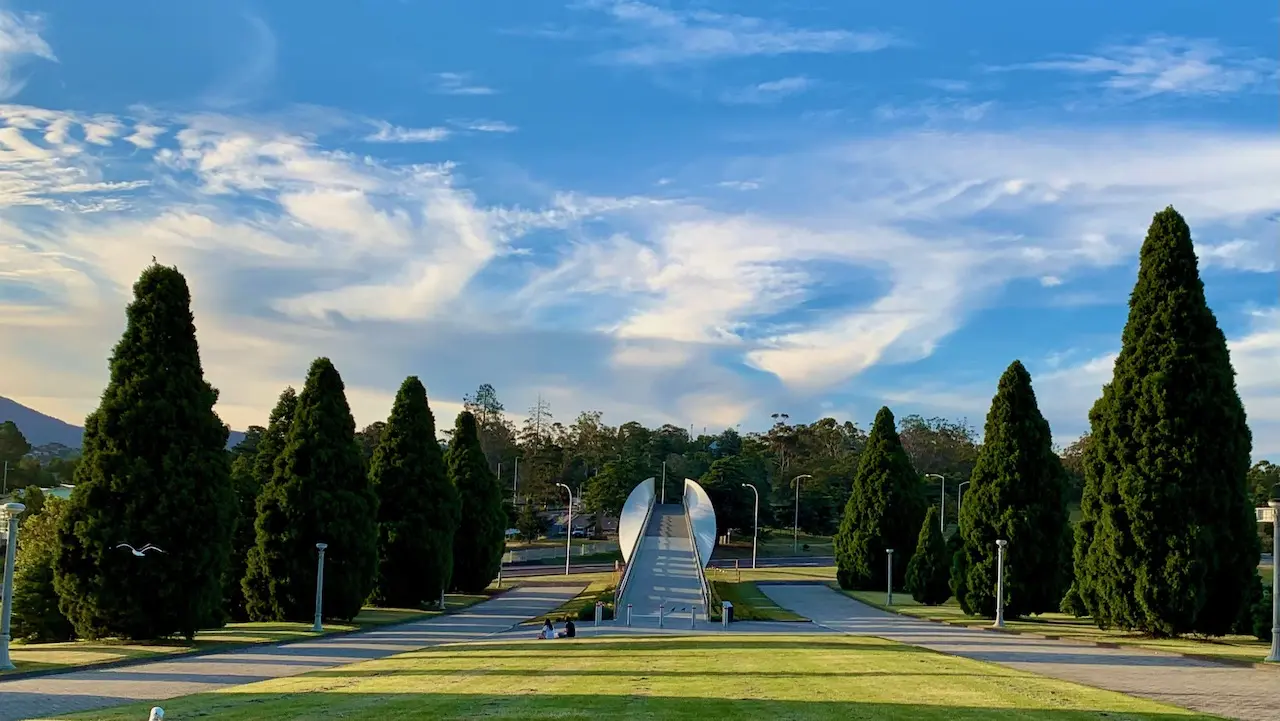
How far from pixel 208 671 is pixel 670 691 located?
8809 millimetres

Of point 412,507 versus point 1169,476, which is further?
point 412,507

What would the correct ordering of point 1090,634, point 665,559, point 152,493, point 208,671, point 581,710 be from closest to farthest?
point 581,710 < point 208,671 < point 152,493 < point 1090,634 < point 665,559

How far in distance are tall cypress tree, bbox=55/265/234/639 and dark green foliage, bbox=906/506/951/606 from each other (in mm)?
25919

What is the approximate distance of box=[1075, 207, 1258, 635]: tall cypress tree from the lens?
23828 mm

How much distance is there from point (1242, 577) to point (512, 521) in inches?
2713

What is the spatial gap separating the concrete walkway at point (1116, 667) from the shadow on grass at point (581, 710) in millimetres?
2510

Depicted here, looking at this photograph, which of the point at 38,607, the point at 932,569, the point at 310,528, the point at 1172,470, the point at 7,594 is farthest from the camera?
the point at 932,569

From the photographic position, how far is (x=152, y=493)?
72.5 feet

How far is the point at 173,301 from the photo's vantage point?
2305 cm

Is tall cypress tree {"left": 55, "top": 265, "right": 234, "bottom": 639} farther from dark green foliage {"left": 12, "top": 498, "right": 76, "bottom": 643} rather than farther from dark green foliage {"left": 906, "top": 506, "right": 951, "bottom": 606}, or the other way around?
dark green foliage {"left": 906, "top": 506, "right": 951, "bottom": 606}

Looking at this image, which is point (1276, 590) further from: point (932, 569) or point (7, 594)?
point (7, 594)

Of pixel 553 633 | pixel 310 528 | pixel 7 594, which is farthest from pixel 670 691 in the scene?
pixel 310 528

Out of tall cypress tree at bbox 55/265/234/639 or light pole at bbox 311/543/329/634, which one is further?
light pole at bbox 311/543/329/634

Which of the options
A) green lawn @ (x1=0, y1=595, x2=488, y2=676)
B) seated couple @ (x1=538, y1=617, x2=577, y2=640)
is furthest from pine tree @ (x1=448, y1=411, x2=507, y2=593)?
seated couple @ (x1=538, y1=617, x2=577, y2=640)
